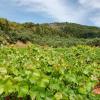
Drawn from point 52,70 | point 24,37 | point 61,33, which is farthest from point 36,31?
point 52,70

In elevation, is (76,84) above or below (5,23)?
above

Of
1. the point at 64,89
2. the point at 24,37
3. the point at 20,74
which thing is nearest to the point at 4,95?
the point at 20,74

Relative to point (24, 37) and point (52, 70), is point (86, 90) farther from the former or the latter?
point (24, 37)

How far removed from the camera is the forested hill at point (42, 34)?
48122 mm

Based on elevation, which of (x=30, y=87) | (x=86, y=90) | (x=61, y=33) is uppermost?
(x=30, y=87)

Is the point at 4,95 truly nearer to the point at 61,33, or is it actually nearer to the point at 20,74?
the point at 20,74

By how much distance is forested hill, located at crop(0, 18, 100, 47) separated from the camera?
4812cm

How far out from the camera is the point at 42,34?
210ft

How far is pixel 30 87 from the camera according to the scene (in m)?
5.27

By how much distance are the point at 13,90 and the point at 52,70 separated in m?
2.52

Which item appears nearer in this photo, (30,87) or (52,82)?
(30,87)

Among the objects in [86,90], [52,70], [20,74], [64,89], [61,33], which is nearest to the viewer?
[20,74]

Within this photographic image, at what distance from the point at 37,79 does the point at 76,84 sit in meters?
1.95

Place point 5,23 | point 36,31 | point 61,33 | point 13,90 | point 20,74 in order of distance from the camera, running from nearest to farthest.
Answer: point 13,90, point 20,74, point 5,23, point 36,31, point 61,33
